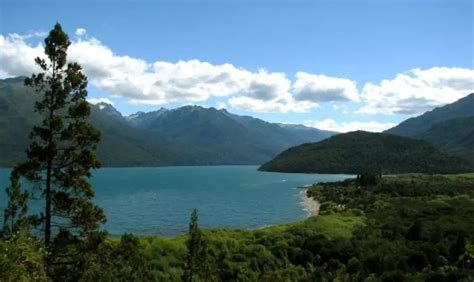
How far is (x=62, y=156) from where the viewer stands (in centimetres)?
3253

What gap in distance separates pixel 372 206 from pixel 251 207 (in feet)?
147

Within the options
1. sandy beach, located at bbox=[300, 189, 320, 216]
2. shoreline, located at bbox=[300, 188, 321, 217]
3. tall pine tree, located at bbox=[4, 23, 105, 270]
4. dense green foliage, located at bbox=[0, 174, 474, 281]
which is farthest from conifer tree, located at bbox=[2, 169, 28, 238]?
sandy beach, located at bbox=[300, 189, 320, 216]

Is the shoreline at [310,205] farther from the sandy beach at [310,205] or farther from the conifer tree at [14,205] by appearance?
the conifer tree at [14,205]

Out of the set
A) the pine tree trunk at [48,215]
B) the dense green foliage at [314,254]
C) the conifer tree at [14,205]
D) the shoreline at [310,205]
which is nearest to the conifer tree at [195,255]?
the dense green foliage at [314,254]

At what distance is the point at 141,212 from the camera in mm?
139125

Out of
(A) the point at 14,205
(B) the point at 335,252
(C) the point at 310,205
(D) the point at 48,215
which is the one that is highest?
(A) the point at 14,205

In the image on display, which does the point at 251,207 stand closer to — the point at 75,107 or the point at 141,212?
the point at 141,212

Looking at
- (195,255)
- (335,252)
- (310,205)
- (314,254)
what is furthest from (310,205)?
A: (195,255)

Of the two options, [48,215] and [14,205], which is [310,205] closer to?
[48,215]

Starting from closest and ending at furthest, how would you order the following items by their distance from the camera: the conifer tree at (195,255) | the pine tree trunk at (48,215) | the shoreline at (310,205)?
the pine tree trunk at (48,215)
the conifer tree at (195,255)
the shoreline at (310,205)

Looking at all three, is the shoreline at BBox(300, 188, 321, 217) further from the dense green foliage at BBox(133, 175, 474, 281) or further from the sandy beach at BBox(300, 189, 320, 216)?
the dense green foliage at BBox(133, 175, 474, 281)

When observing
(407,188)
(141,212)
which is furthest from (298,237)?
(407,188)

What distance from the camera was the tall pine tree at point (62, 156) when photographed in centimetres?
3197

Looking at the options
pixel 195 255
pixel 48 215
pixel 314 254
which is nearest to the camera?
pixel 48 215
